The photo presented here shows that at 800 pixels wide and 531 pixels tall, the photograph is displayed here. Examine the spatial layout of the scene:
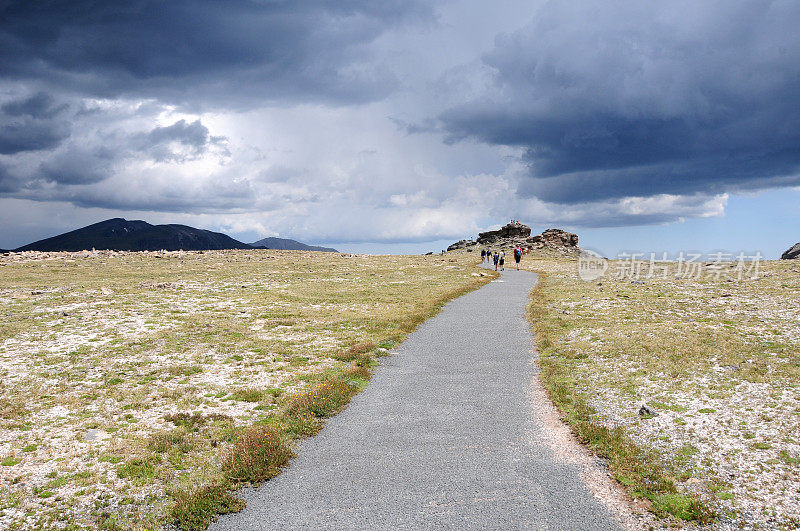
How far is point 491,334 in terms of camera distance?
2736 cm

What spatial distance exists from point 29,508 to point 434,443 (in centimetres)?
957

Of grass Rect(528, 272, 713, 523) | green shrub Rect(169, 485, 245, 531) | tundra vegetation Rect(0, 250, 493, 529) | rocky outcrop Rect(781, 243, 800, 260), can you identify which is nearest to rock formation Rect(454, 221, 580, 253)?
rocky outcrop Rect(781, 243, 800, 260)

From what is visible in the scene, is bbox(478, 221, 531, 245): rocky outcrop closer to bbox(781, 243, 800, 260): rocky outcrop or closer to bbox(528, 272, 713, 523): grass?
bbox(781, 243, 800, 260): rocky outcrop

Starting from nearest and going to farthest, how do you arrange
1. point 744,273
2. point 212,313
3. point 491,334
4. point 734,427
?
point 734,427, point 491,334, point 212,313, point 744,273

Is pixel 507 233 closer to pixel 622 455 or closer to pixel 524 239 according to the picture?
pixel 524 239

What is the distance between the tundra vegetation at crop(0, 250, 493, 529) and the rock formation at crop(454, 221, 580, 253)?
129 metres

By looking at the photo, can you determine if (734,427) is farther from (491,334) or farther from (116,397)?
(116,397)

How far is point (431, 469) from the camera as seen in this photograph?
36.2ft

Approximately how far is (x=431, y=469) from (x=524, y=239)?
567 feet

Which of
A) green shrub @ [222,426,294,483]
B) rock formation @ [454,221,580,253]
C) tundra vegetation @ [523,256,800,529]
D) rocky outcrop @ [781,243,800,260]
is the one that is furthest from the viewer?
rock formation @ [454,221,580,253]

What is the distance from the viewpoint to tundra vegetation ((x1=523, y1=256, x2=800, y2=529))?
9453 mm

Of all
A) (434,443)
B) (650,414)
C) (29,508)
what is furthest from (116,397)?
(650,414)

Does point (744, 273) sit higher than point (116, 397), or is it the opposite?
point (744, 273)

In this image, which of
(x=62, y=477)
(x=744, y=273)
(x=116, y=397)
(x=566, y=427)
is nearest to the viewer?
(x=62, y=477)
